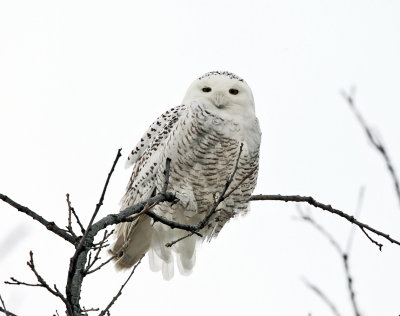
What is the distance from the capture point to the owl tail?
5.88 m

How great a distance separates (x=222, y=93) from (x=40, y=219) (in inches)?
120

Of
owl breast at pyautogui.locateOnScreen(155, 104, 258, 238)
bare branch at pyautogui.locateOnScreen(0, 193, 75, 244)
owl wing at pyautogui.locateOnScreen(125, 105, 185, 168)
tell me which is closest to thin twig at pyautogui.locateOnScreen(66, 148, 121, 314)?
bare branch at pyautogui.locateOnScreen(0, 193, 75, 244)

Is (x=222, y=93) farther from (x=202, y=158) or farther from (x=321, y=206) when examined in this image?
(x=321, y=206)

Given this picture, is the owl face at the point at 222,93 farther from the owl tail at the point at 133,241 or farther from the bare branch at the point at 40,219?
the bare branch at the point at 40,219

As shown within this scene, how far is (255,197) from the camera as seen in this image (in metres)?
5.09

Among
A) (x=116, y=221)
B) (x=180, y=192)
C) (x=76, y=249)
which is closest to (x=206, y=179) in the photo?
(x=180, y=192)

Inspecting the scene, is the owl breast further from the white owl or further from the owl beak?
the owl beak

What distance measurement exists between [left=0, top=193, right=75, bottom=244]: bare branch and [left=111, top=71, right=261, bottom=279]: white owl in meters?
2.30

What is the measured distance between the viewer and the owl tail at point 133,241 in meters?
5.88

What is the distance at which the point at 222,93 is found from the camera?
5.84 meters

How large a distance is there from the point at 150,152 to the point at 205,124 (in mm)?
549

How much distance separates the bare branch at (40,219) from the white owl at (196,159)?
2.30 metres

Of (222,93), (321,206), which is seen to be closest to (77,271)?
(321,206)

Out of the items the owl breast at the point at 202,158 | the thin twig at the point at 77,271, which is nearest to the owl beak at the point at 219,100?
the owl breast at the point at 202,158
